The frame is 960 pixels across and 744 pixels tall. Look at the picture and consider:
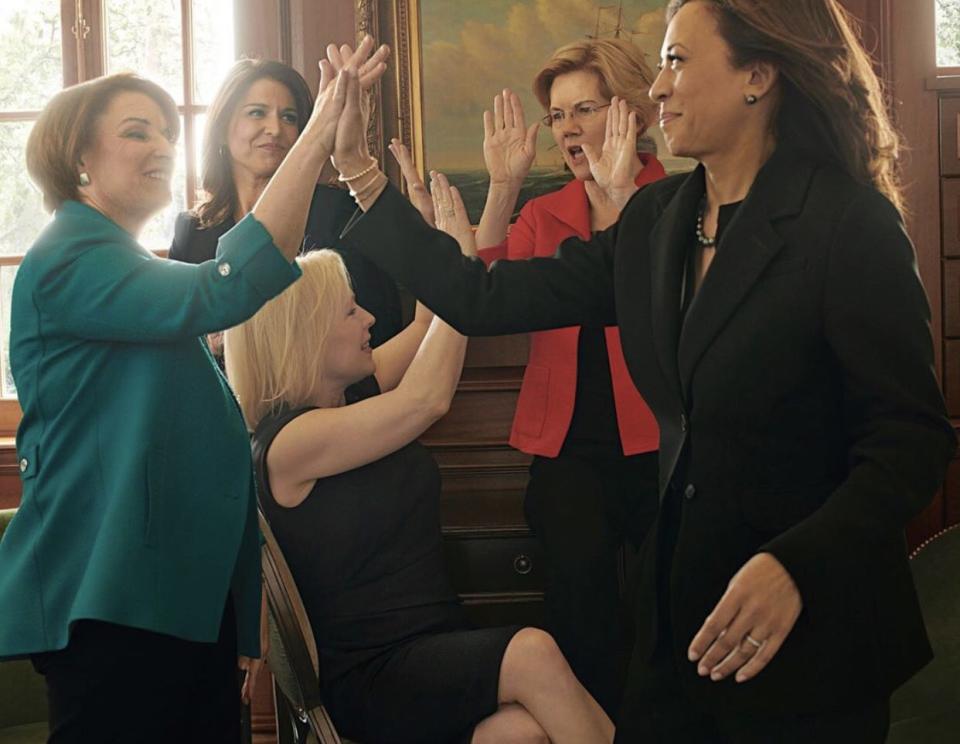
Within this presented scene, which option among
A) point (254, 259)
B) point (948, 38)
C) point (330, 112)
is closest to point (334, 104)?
point (330, 112)

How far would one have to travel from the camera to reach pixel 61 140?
1783 millimetres

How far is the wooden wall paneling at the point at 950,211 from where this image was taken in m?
3.43

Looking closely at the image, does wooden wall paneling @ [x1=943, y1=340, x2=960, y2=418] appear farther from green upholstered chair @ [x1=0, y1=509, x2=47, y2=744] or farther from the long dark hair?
green upholstered chair @ [x1=0, y1=509, x2=47, y2=744]

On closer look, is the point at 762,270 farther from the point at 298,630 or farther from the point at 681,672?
the point at 298,630

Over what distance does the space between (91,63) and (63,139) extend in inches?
83.2

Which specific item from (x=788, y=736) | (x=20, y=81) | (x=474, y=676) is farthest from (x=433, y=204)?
(x=20, y=81)

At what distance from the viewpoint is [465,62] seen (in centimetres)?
337

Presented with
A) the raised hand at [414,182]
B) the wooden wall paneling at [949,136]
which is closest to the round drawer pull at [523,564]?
the raised hand at [414,182]

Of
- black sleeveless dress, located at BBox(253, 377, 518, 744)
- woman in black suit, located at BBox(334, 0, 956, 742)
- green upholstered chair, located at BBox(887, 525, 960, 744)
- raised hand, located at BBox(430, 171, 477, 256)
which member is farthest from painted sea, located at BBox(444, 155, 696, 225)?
woman in black suit, located at BBox(334, 0, 956, 742)

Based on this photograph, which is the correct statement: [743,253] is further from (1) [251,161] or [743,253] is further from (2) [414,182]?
(1) [251,161]

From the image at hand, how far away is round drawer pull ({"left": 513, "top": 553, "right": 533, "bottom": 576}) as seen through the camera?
279 cm

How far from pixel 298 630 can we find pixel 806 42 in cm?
115

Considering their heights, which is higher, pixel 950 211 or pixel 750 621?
pixel 950 211

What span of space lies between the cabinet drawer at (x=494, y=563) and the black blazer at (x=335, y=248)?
1.78 ft
